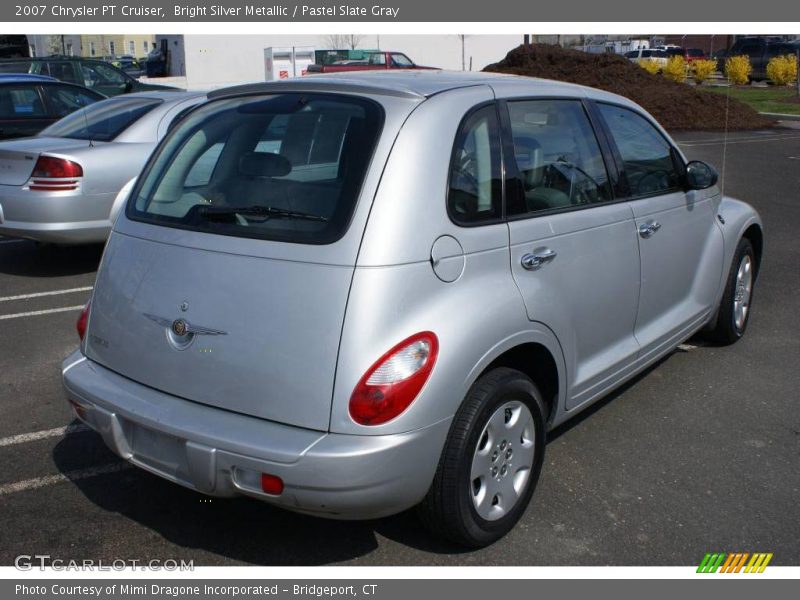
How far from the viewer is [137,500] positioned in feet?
12.6

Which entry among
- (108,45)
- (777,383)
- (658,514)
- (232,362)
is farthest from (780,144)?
(108,45)

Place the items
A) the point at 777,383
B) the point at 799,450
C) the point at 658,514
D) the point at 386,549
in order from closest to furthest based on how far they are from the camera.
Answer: the point at 386,549 → the point at 658,514 → the point at 799,450 → the point at 777,383

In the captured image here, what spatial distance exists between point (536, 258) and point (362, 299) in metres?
0.95

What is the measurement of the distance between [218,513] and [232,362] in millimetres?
1027

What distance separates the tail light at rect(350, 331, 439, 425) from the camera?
2.90m

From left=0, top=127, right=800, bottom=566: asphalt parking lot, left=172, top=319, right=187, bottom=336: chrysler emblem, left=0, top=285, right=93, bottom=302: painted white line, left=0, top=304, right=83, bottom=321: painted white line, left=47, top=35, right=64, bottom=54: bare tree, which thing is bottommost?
left=0, top=127, right=800, bottom=566: asphalt parking lot

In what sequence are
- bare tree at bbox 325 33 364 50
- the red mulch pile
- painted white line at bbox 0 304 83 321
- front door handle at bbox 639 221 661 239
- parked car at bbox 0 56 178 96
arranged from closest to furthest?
front door handle at bbox 639 221 661 239
painted white line at bbox 0 304 83 321
parked car at bbox 0 56 178 96
the red mulch pile
bare tree at bbox 325 33 364 50

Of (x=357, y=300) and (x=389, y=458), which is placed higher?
(x=357, y=300)

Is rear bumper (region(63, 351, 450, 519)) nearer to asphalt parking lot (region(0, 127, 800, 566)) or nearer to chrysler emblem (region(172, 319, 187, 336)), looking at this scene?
chrysler emblem (region(172, 319, 187, 336))

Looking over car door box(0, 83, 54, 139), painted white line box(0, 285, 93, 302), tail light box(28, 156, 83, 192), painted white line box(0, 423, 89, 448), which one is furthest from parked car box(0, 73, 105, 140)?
painted white line box(0, 423, 89, 448)

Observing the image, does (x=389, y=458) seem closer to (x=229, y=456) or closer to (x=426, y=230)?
(x=229, y=456)

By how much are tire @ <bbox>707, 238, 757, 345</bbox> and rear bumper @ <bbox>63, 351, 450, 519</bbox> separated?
3.27 meters

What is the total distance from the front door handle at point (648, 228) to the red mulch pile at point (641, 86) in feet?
66.1

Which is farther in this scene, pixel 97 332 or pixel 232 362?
pixel 97 332
